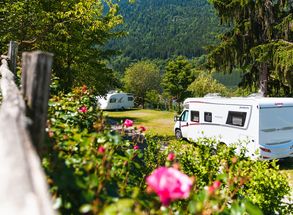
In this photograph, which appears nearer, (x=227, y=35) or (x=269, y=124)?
(x=269, y=124)

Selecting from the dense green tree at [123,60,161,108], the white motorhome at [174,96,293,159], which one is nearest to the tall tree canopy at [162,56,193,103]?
the dense green tree at [123,60,161,108]

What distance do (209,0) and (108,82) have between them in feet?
24.6

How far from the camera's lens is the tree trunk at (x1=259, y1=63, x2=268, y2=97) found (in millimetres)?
20870

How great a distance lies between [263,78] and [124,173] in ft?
63.1

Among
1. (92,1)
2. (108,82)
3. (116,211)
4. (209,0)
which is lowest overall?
(116,211)

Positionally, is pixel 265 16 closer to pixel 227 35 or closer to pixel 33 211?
pixel 227 35

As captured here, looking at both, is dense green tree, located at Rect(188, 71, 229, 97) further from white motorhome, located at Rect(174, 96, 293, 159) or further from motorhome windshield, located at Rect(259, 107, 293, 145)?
motorhome windshield, located at Rect(259, 107, 293, 145)

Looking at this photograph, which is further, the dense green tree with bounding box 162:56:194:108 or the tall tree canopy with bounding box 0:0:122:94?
the dense green tree with bounding box 162:56:194:108

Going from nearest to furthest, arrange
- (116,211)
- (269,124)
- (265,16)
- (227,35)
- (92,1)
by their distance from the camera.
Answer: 1. (116,211)
2. (92,1)
3. (269,124)
4. (265,16)
5. (227,35)

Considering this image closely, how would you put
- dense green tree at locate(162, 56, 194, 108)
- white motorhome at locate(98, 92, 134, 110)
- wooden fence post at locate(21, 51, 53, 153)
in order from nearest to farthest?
wooden fence post at locate(21, 51, 53, 153)
white motorhome at locate(98, 92, 134, 110)
dense green tree at locate(162, 56, 194, 108)

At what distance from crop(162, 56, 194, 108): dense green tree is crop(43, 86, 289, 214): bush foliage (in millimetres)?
48025

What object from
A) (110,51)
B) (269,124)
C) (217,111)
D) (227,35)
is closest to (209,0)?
(227,35)

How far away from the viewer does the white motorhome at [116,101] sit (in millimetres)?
42875

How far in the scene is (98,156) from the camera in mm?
2377
